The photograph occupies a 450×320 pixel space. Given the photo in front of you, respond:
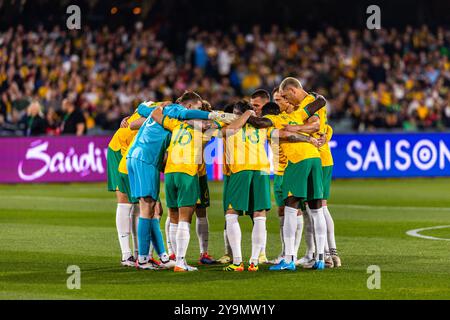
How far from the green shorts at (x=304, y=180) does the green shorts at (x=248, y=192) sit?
0.26 m

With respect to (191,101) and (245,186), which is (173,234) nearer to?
(245,186)

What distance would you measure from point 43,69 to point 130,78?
2.78m

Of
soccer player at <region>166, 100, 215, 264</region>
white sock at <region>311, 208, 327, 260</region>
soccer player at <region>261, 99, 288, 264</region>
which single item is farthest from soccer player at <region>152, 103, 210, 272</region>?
white sock at <region>311, 208, 327, 260</region>

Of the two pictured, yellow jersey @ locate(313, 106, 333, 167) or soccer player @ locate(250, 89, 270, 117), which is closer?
yellow jersey @ locate(313, 106, 333, 167)

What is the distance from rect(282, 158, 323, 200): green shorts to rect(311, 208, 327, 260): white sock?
0.63 ft

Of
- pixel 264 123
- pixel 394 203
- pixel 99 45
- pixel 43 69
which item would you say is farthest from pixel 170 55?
pixel 264 123

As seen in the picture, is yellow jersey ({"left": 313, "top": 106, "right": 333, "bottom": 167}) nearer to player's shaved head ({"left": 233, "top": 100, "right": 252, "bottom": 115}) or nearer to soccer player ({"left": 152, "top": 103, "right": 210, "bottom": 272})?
player's shaved head ({"left": 233, "top": 100, "right": 252, "bottom": 115})

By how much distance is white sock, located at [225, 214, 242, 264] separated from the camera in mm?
12938

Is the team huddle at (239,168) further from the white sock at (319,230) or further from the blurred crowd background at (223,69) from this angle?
the blurred crowd background at (223,69)

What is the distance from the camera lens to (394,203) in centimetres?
2258

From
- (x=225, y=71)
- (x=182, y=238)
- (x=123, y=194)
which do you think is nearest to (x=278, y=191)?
(x=182, y=238)

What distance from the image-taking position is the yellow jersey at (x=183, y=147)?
42.6 feet

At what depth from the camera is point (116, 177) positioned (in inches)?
548

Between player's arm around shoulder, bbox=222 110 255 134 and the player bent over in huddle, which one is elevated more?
player's arm around shoulder, bbox=222 110 255 134
